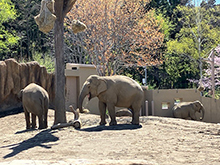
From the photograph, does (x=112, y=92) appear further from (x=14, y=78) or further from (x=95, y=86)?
(x=14, y=78)

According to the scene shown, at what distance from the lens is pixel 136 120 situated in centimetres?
1097

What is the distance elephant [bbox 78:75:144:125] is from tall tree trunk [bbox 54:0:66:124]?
25.9 inches

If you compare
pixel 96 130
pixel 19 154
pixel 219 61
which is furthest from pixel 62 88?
pixel 219 61

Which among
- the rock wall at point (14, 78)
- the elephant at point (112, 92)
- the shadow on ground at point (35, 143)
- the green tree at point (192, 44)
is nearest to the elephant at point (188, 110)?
the rock wall at point (14, 78)

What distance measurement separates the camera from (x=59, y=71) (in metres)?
10.6

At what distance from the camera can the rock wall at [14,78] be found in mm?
15305

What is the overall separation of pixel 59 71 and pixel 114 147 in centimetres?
401

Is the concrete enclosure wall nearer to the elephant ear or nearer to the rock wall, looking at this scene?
the rock wall

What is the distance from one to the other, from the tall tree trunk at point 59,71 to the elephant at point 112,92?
2.16 ft

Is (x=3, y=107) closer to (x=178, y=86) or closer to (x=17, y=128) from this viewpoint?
(x=17, y=128)

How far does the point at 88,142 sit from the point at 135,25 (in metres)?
14.0

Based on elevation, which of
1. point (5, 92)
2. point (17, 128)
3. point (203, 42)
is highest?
point (203, 42)

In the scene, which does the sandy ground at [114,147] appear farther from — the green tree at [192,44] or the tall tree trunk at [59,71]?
the green tree at [192,44]

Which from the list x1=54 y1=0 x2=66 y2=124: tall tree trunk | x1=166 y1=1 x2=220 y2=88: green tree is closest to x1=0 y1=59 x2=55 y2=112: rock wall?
x1=54 y1=0 x2=66 y2=124: tall tree trunk
